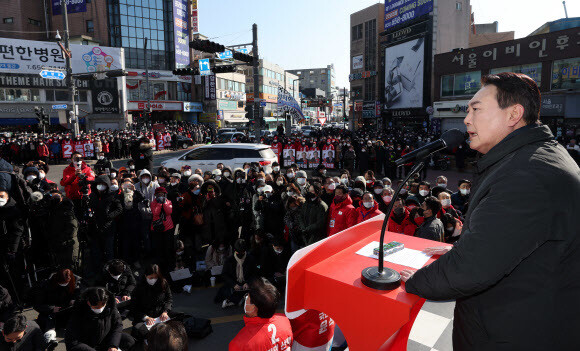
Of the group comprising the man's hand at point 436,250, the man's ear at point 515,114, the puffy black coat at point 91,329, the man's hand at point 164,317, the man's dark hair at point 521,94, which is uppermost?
the man's dark hair at point 521,94

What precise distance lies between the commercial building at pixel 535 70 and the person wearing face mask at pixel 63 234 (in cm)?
2591

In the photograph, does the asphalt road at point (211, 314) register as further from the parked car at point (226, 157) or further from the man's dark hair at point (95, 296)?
→ the parked car at point (226, 157)

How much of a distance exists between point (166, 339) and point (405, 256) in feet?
5.97

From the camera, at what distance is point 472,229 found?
135 cm

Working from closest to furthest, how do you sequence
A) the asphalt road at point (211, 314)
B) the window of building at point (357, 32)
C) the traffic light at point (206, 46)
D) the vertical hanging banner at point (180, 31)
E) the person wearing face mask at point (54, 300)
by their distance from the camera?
the asphalt road at point (211, 314) < the person wearing face mask at point (54, 300) < the traffic light at point (206, 46) < the vertical hanging banner at point (180, 31) < the window of building at point (357, 32)

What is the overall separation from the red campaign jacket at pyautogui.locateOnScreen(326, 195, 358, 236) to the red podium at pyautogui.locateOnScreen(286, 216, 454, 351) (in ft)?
13.9

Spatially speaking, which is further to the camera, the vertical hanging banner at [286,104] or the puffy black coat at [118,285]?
the vertical hanging banner at [286,104]

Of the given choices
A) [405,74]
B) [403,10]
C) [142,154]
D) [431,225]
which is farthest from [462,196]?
[403,10]

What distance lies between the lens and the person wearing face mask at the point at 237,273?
5.75 m

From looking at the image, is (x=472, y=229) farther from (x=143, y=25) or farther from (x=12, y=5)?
(x=12, y=5)

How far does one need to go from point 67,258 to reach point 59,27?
176 ft

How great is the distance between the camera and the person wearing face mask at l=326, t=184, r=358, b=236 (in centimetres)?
639

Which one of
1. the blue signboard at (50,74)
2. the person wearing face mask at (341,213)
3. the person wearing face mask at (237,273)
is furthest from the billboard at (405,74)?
the person wearing face mask at (237,273)

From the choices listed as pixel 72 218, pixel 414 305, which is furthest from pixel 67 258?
pixel 414 305
